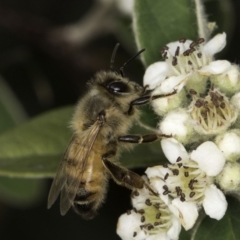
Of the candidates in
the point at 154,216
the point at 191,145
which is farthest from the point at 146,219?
the point at 191,145

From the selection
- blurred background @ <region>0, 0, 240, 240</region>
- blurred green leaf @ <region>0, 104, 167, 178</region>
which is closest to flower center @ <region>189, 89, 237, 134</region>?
blurred green leaf @ <region>0, 104, 167, 178</region>

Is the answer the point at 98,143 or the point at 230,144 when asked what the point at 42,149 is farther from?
the point at 230,144

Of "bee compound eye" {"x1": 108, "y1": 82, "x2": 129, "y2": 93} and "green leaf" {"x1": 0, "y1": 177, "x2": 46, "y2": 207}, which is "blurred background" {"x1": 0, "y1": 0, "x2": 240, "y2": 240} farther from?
"bee compound eye" {"x1": 108, "y1": 82, "x2": 129, "y2": 93}

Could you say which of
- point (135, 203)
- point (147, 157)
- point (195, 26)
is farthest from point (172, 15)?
point (135, 203)

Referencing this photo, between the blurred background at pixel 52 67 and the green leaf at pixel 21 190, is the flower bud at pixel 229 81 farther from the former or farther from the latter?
the green leaf at pixel 21 190

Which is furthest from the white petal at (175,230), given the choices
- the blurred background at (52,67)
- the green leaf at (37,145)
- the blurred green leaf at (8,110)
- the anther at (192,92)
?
the blurred green leaf at (8,110)

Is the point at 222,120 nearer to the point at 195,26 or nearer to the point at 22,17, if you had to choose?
the point at 195,26
